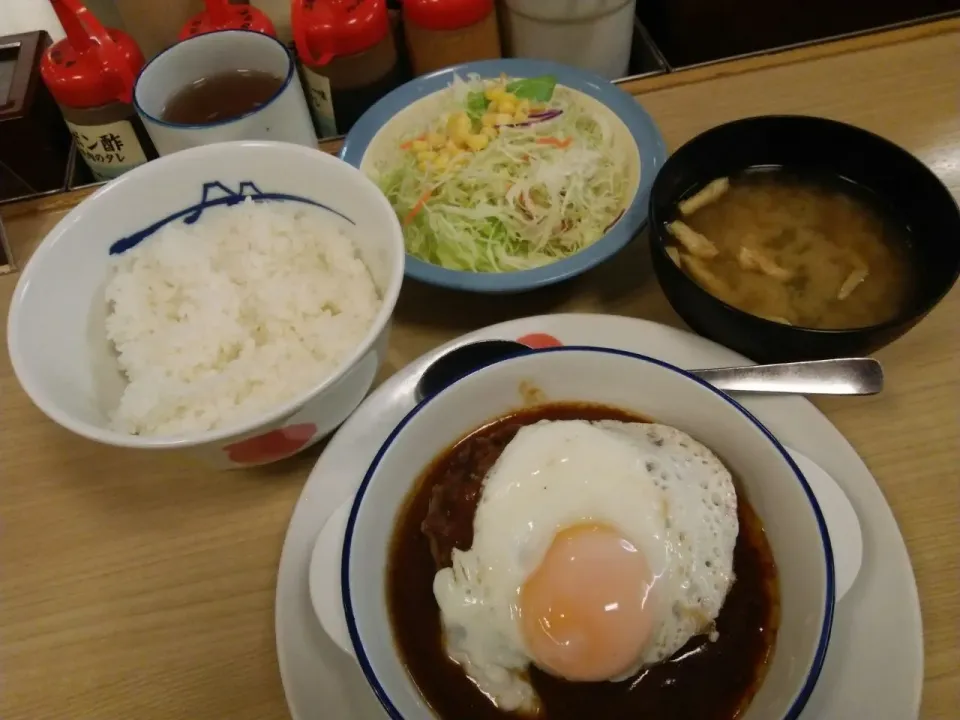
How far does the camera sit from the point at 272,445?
4.26 feet

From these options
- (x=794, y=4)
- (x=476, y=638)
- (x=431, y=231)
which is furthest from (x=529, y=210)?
(x=794, y=4)

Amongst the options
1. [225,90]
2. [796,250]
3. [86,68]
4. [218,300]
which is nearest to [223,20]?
[225,90]

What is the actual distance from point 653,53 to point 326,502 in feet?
5.89

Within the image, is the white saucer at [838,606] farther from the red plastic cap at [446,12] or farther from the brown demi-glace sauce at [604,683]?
the red plastic cap at [446,12]

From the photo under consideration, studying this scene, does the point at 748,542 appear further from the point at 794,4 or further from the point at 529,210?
the point at 794,4

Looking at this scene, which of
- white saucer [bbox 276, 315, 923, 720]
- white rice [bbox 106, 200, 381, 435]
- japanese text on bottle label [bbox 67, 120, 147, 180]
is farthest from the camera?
japanese text on bottle label [bbox 67, 120, 147, 180]

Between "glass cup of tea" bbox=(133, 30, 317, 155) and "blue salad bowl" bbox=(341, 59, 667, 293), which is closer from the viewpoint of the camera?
"blue salad bowl" bbox=(341, 59, 667, 293)

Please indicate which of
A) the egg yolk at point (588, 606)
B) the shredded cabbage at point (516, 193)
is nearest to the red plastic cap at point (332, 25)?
the shredded cabbage at point (516, 193)

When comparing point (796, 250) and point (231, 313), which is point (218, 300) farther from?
point (796, 250)

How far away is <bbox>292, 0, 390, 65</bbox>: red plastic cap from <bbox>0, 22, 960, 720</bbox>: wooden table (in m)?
0.72

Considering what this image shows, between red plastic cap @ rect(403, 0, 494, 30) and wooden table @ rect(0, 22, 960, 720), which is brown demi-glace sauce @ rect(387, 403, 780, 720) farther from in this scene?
red plastic cap @ rect(403, 0, 494, 30)

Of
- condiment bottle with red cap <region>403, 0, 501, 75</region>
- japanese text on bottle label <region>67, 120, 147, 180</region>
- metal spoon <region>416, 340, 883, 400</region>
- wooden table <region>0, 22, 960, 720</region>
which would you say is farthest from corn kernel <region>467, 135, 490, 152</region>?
japanese text on bottle label <region>67, 120, 147, 180</region>

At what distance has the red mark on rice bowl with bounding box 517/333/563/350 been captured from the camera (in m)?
1.45

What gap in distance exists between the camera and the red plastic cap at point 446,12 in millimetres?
1945
